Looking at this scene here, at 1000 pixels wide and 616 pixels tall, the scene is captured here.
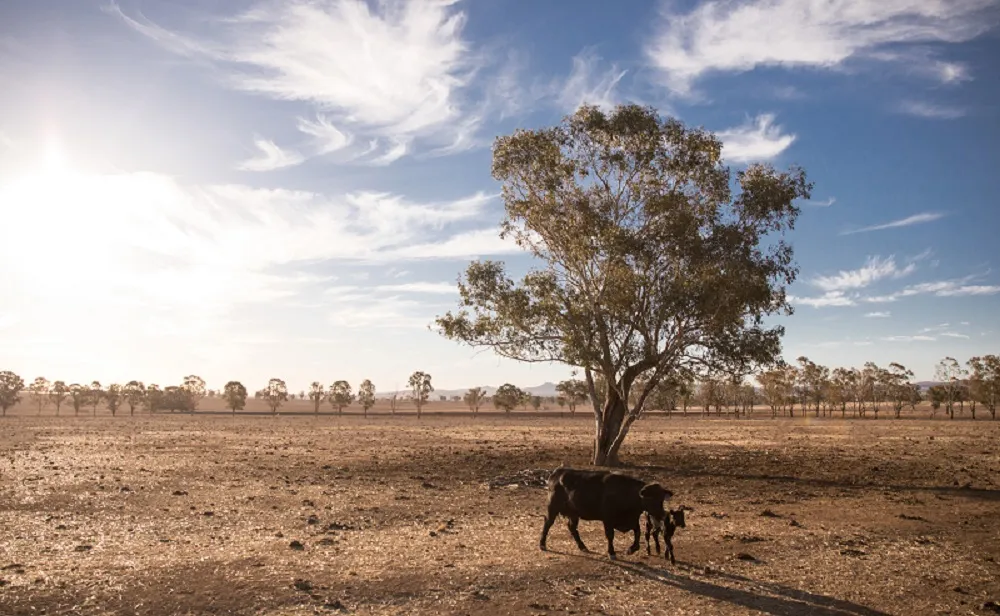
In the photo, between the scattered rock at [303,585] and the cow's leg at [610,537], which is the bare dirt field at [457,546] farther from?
the cow's leg at [610,537]

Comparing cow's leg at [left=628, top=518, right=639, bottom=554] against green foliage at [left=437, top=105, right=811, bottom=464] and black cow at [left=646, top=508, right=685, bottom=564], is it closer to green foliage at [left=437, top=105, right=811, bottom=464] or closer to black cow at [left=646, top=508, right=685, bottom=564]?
black cow at [left=646, top=508, right=685, bottom=564]

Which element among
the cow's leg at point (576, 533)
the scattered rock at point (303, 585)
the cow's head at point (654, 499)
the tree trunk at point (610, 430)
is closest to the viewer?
the scattered rock at point (303, 585)

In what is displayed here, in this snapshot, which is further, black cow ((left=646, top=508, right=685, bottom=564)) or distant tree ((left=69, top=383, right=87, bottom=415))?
distant tree ((left=69, top=383, right=87, bottom=415))

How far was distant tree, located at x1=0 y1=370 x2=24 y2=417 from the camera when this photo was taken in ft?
450

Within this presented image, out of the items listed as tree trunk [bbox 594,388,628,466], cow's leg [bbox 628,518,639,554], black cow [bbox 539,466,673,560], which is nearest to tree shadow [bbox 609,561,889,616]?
cow's leg [bbox 628,518,639,554]

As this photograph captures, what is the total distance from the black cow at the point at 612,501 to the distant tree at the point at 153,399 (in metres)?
169

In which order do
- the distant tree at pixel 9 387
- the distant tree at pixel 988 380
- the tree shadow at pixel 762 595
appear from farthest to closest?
1. the distant tree at pixel 9 387
2. the distant tree at pixel 988 380
3. the tree shadow at pixel 762 595

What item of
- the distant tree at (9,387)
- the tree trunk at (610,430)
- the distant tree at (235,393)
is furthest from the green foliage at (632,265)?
the distant tree at (9,387)

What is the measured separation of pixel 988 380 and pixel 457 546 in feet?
426

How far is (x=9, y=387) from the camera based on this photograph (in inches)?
5472

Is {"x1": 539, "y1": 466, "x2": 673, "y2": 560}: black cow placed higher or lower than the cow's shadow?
higher

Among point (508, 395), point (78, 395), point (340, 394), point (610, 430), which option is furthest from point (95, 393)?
point (610, 430)

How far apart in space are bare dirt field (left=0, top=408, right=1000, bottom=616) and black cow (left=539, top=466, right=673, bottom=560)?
2.24ft

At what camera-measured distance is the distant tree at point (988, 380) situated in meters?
108
